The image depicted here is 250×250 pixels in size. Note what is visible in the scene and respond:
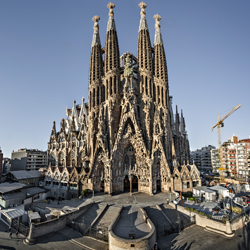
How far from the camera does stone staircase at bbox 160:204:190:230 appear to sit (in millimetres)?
20961

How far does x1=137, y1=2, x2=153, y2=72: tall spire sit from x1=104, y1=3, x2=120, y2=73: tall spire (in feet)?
17.3

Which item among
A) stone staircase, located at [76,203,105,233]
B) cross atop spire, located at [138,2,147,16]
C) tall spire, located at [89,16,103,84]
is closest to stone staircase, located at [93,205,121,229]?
stone staircase, located at [76,203,105,233]

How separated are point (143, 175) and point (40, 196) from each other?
20.3 meters

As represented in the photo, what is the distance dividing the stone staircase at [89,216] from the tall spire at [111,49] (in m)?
→ 28.6

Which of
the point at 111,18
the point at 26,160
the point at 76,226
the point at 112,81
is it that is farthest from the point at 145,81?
the point at 26,160

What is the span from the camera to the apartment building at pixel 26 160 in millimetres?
62237

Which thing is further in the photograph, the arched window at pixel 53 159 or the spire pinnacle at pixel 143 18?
the arched window at pixel 53 159

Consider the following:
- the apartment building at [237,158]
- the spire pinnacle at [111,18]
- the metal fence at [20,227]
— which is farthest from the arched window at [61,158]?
the apartment building at [237,158]

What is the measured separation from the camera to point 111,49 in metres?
42.5

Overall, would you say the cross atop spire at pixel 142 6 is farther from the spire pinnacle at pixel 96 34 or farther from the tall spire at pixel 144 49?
the spire pinnacle at pixel 96 34

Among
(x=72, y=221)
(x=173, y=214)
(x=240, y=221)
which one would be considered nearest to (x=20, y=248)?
(x=72, y=221)

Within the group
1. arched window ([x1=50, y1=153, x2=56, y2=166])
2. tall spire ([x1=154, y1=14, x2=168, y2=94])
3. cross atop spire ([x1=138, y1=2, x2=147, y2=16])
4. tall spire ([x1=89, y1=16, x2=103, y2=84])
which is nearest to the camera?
tall spire ([x1=154, y1=14, x2=168, y2=94])

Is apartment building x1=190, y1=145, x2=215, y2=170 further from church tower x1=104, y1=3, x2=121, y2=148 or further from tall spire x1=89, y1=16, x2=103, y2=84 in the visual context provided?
tall spire x1=89, y1=16, x2=103, y2=84

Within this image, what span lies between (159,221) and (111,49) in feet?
119
